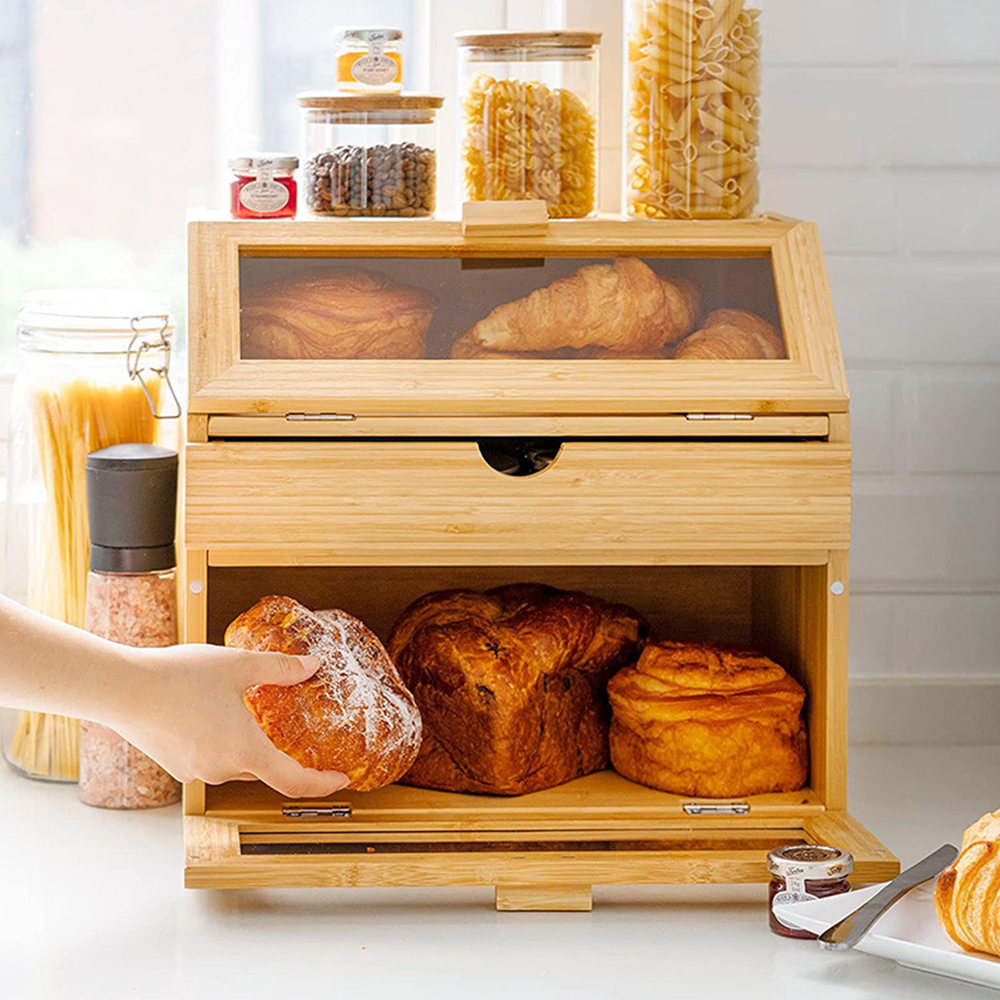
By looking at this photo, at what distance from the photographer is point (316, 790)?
1207mm

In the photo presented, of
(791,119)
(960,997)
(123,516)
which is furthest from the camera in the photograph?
(791,119)

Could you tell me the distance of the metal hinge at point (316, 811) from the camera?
1234 millimetres

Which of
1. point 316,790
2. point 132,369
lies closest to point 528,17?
point 132,369

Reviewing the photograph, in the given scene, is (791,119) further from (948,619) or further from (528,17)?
(948,619)

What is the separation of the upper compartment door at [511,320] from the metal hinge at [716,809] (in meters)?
0.32

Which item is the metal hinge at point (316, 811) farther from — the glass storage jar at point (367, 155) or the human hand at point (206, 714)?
the glass storage jar at point (367, 155)

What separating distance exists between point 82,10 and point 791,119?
2.44 feet

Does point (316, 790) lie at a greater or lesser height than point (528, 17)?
lesser

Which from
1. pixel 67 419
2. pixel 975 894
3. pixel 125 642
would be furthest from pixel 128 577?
pixel 975 894

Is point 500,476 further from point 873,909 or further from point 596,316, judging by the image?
point 873,909

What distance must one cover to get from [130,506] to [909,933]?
72 centimetres

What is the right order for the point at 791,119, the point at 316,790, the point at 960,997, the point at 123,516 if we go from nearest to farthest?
the point at 960,997
the point at 316,790
the point at 123,516
the point at 791,119

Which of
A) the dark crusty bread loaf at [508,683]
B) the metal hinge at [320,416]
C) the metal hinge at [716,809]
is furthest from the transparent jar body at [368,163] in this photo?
the metal hinge at [716,809]

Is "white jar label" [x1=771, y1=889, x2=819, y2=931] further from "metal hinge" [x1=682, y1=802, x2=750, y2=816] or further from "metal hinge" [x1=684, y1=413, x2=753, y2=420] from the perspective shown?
"metal hinge" [x1=684, y1=413, x2=753, y2=420]
